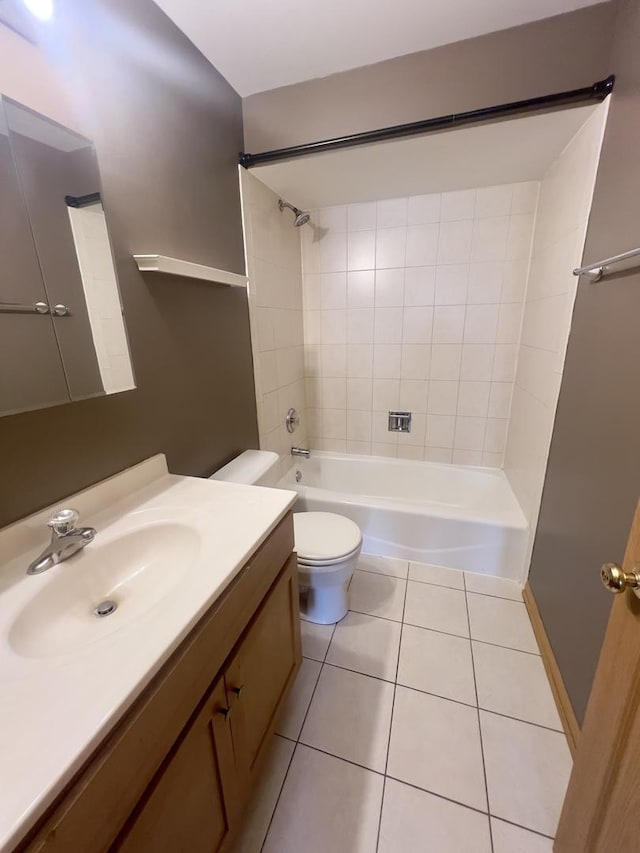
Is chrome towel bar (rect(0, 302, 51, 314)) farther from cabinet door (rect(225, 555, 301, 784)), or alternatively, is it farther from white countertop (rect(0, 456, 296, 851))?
cabinet door (rect(225, 555, 301, 784))

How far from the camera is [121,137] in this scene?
103 centimetres

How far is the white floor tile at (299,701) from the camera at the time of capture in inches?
46.7

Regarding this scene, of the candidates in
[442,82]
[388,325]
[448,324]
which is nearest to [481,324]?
[448,324]

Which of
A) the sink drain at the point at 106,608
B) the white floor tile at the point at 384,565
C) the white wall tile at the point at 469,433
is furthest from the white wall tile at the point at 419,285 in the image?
the sink drain at the point at 106,608

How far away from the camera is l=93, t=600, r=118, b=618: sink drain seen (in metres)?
0.81

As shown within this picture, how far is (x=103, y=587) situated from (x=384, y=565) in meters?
1.47

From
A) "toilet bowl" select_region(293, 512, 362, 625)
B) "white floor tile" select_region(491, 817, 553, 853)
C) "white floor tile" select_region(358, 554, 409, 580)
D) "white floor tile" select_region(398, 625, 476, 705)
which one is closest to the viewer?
"white floor tile" select_region(491, 817, 553, 853)

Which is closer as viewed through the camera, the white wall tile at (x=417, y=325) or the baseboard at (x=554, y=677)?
the baseboard at (x=554, y=677)

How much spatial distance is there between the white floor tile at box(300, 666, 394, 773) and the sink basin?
0.80 metres

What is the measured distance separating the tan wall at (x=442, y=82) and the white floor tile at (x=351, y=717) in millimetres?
2248

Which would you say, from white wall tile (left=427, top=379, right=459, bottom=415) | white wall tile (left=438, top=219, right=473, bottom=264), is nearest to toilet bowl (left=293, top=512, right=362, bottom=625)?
white wall tile (left=427, top=379, right=459, bottom=415)

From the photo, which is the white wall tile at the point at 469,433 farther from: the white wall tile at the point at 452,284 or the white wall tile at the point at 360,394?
the white wall tile at the point at 452,284

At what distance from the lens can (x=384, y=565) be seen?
195 centimetres

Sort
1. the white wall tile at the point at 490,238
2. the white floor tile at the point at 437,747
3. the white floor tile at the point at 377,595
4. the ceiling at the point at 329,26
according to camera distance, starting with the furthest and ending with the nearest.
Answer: the white wall tile at the point at 490,238, the white floor tile at the point at 377,595, the ceiling at the point at 329,26, the white floor tile at the point at 437,747
